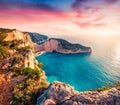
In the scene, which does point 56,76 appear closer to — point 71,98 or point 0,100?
point 0,100

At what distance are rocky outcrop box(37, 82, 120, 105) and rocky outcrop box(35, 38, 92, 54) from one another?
131602 millimetres

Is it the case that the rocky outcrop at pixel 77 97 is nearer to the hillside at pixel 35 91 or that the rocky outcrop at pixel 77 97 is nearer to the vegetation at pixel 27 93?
the hillside at pixel 35 91

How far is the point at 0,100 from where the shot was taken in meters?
28.9

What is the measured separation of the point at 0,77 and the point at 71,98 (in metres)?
23.2

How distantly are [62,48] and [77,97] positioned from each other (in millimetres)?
141034

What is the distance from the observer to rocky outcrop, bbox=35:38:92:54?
506ft

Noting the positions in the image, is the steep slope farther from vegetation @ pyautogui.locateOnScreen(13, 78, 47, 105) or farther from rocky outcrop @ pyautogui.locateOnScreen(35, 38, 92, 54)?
rocky outcrop @ pyautogui.locateOnScreen(35, 38, 92, 54)

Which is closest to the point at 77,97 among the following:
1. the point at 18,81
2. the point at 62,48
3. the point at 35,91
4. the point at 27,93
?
the point at 35,91

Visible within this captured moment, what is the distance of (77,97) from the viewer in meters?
18.8

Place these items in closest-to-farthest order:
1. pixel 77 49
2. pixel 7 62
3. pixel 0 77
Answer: pixel 0 77, pixel 7 62, pixel 77 49

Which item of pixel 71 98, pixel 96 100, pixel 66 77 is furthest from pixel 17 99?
pixel 66 77

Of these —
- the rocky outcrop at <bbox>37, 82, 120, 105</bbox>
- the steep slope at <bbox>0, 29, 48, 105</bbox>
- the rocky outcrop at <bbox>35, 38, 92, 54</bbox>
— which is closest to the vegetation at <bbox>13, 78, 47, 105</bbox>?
the steep slope at <bbox>0, 29, 48, 105</bbox>

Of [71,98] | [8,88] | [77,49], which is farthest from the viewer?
[77,49]

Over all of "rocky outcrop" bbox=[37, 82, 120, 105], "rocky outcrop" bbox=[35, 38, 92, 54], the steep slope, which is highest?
"rocky outcrop" bbox=[37, 82, 120, 105]
